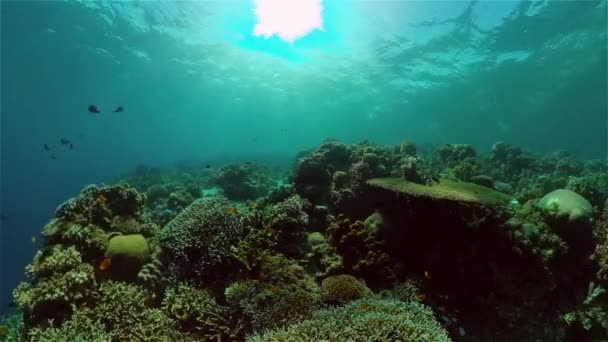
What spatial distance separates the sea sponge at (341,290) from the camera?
5953mm

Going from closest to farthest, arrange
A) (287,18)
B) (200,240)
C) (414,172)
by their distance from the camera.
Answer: (200,240), (414,172), (287,18)

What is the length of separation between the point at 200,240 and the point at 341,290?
2.97 metres

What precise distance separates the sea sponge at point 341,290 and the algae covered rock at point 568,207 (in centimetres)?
475

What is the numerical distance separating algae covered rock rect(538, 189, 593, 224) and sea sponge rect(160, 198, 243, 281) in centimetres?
690

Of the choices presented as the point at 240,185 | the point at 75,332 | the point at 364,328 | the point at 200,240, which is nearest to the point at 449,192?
the point at 364,328

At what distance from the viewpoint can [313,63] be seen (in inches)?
1444

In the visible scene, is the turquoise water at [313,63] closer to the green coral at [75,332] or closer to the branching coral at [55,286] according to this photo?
the branching coral at [55,286]

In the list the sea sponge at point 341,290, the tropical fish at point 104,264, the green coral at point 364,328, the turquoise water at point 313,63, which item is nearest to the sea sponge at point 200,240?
the tropical fish at point 104,264

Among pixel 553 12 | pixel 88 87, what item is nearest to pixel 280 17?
pixel 553 12

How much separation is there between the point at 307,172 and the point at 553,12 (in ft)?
89.7

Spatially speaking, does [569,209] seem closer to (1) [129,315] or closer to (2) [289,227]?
(2) [289,227]

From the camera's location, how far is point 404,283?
675cm

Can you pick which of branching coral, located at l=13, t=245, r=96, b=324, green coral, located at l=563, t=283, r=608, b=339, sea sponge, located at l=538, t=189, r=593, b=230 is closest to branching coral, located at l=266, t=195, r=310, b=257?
branching coral, located at l=13, t=245, r=96, b=324

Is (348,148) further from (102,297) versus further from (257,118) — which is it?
(257,118)
